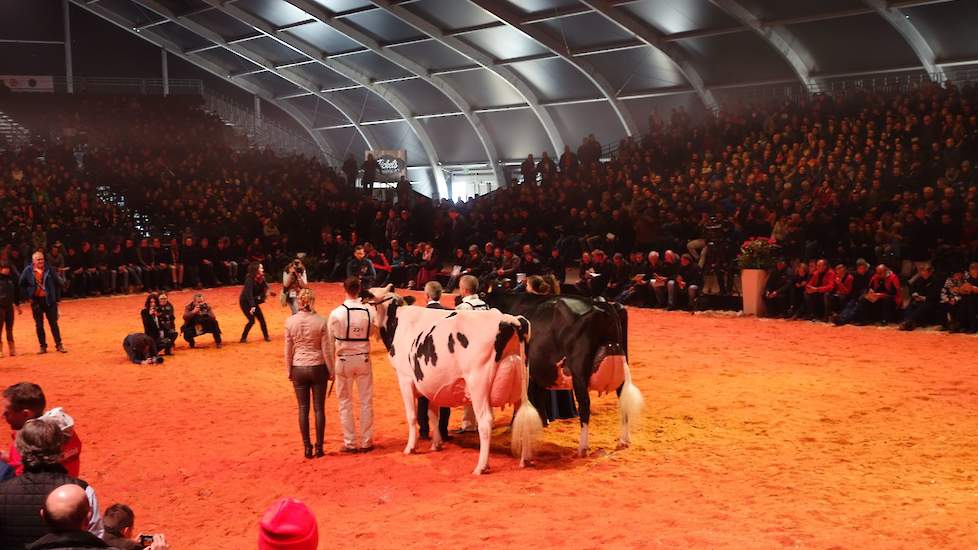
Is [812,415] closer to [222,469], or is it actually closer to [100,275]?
[222,469]

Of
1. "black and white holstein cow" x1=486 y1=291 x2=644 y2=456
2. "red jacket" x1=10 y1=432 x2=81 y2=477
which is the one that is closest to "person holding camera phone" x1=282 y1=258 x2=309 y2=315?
"black and white holstein cow" x1=486 y1=291 x2=644 y2=456

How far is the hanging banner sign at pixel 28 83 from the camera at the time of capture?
38000 millimetres

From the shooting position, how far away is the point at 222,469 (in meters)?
9.36

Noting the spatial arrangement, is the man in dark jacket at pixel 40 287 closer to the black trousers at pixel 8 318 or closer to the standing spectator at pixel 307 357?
the black trousers at pixel 8 318

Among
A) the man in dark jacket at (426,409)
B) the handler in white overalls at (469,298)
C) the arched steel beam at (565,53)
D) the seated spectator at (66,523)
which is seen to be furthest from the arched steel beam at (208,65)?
the seated spectator at (66,523)

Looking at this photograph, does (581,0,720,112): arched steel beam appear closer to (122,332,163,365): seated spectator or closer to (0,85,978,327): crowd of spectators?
(0,85,978,327): crowd of spectators

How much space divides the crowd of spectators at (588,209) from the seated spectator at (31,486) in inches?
558

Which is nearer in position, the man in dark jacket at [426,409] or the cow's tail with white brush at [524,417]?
the cow's tail with white brush at [524,417]

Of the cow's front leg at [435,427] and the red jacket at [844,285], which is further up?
the red jacket at [844,285]

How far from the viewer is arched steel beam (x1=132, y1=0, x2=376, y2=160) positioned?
119 ft

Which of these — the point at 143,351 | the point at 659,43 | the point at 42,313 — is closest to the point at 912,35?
the point at 659,43

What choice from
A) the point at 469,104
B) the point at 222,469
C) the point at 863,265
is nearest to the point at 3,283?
the point at 222,469

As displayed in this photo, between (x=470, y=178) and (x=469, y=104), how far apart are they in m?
5.25

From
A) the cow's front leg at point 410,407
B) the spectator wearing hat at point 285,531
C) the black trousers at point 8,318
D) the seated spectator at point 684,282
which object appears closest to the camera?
the spectator wearing hat at point 285,531
